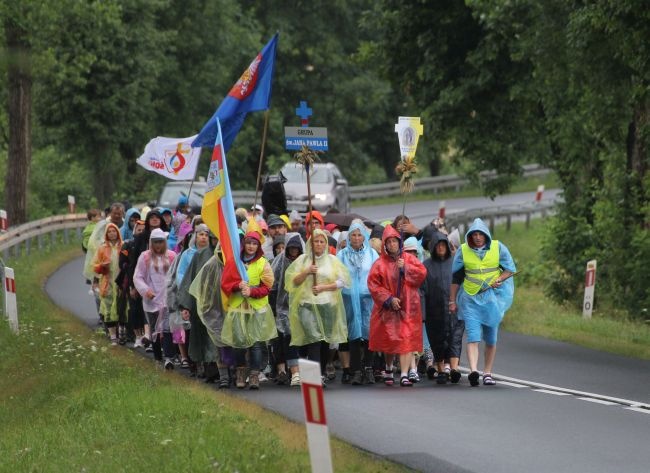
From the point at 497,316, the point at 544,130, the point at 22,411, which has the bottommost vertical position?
the point at 22,411

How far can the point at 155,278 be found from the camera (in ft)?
61.7

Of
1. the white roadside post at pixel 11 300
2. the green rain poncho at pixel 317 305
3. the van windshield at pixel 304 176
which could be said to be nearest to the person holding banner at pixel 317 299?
the green rain poncho at pixel 317 305

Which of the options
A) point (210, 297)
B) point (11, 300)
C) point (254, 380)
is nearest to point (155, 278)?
point (210, 297)

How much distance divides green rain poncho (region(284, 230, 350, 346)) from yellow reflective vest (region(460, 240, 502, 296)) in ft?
4.19

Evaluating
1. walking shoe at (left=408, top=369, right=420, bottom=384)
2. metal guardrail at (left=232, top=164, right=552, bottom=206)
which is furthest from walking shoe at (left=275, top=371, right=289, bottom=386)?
metal guardrail at (left=232, top=164, right=552, bottom=206)

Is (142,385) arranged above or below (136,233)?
below

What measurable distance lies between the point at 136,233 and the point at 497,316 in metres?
5.68

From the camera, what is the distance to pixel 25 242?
35906mm

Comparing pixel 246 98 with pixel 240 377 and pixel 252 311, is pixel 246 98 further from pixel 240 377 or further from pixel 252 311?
pixel 240 377

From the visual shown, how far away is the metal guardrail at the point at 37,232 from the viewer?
33.1 m

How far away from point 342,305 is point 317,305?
12.5 inches

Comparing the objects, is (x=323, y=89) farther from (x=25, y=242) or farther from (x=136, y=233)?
(x=136, y=233)

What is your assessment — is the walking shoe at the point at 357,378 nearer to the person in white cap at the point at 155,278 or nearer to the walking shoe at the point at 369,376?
the walking shoe at the point at 369,376

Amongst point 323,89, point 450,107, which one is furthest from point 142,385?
point 323,89
